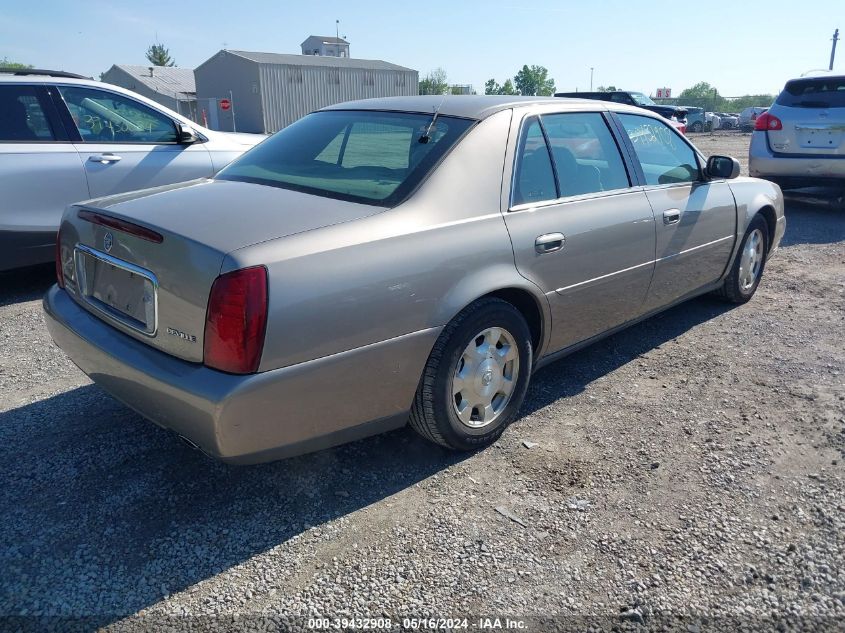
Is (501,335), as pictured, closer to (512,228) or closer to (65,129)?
(512,228)

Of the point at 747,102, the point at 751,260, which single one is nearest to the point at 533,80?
the point at 747,102

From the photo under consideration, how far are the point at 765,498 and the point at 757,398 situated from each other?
3.51 ft

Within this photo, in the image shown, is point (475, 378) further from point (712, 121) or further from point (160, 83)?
point (160, 83)

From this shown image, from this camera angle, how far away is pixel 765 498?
2867 mm

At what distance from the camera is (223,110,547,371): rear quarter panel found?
2.36 meters

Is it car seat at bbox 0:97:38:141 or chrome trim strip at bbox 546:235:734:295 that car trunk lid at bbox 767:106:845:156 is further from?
car seat at bbox 0:97:38:141

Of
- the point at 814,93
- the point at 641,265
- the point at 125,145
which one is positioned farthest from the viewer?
the point at 814,93

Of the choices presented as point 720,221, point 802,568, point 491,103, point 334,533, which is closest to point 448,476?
point 334,533

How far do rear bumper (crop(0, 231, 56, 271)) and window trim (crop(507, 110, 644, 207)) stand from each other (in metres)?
3.95

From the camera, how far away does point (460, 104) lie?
342cm

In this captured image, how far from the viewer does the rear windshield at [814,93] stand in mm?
8812

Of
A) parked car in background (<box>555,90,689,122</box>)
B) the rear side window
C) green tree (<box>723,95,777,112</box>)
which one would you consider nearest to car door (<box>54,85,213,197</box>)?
the rear side window

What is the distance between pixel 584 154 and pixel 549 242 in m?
0.78

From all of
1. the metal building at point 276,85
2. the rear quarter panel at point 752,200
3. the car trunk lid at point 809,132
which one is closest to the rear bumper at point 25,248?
the rear quarter panel at point 752,200
